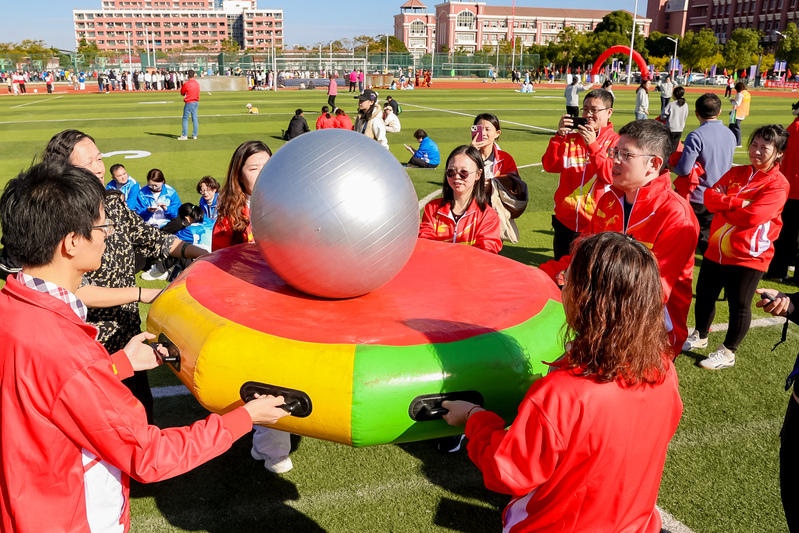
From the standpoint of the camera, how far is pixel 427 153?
49.4 ft

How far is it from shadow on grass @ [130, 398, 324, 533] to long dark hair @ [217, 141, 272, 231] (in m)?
1.73

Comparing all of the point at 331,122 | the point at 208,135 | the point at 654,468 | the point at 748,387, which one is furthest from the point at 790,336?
the point at 208,135

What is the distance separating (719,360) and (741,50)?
79722 mm

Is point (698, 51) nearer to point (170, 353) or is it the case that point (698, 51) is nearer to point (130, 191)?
point (130, 191)

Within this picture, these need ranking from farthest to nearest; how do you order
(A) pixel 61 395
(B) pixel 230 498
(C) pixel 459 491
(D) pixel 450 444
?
(D) pixel 450 444 → (C) pixel 459 491 → (B) pixel 230 498 → (A) pixel 61 395

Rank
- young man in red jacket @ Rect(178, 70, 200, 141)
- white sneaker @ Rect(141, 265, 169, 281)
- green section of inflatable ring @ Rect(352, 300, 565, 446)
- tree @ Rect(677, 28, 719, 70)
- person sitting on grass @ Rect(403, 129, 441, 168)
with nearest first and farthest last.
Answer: green section of inflatable ring @ Rect(352, 300, 565, 446)
white sneaker @ Rect(141, 265, 169, 281)
person sitting on grass @ Rect(403, 129, 441, 168)
young man in red jacket @ Rect(178, 70, 200, 141)
tree @ Rect(677, 28, 719, 70)

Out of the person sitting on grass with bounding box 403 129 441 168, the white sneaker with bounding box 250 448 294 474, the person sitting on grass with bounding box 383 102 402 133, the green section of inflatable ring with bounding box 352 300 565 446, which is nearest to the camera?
the green section of inflatable ring with bounding box 352 300 565 446

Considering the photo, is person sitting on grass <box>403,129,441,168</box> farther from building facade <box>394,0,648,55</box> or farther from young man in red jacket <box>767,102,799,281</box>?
building facade <box>394,0,648,55</box>

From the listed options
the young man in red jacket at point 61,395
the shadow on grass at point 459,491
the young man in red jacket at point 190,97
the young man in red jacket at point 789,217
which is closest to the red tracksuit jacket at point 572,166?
the shadow on grass at point 459,491

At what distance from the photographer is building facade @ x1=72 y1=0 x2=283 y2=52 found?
544ft

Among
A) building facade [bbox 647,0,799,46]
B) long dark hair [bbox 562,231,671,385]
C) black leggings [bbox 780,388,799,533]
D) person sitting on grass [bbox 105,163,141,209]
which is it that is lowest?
black leggings [bbox 780,388,799,533]

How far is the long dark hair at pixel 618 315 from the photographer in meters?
1.98

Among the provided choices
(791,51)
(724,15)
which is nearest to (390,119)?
(791,51)

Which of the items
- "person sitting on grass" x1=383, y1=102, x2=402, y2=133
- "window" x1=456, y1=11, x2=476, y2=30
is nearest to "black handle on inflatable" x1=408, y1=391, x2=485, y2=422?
"person sitting on grass" x1=383, y1=102, x2=402, y2=133
